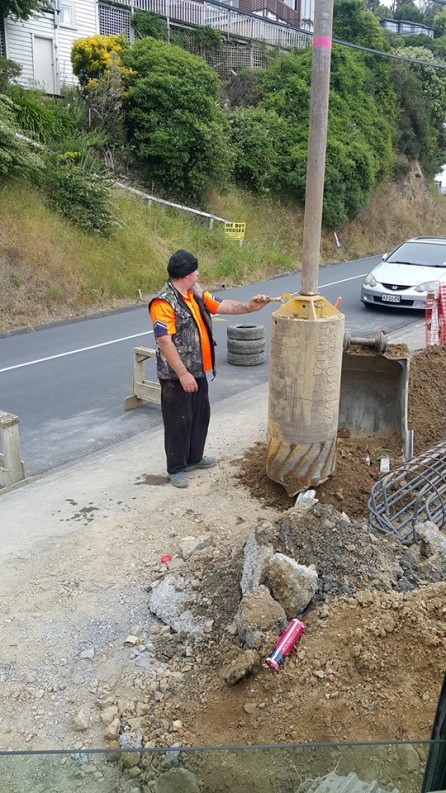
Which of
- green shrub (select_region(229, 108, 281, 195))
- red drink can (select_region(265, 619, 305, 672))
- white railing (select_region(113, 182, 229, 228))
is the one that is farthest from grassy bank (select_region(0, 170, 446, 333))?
red drink can (select_region(265, 619, 305, 672))

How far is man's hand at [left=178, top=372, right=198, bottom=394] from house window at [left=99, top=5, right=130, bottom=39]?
2711 centimetres

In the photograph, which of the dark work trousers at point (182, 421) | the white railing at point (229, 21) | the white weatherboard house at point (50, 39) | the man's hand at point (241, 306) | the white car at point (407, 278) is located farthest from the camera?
the white railing at point (229, 21)

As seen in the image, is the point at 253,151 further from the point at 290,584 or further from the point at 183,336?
the point at 290,584

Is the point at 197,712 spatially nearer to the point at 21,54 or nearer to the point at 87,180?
the point at 87,180

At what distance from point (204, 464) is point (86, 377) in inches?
176

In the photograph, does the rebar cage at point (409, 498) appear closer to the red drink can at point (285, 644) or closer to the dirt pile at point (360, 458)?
the dirt pile at point (360, 458)

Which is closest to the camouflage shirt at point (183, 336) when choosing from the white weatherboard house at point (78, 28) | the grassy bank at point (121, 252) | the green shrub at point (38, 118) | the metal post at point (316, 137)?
the metal post at point (316, 137)

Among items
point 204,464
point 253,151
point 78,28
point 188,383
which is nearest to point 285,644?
point 188,383

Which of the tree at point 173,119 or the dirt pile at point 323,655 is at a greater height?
the tree at point 173,119

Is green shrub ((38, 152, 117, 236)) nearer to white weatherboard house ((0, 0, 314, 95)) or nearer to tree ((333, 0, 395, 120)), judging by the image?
white weatherboard house ((0, 0, 314, 95))

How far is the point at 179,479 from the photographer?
241 inches

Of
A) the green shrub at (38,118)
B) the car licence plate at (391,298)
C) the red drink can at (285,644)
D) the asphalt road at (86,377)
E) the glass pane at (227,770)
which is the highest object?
the green shrub at (38,118)

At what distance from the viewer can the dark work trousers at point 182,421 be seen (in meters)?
5.95

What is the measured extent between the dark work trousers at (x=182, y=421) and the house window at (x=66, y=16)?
25074 mm
